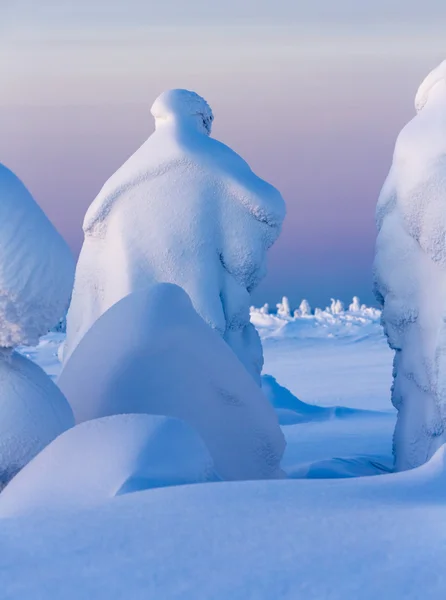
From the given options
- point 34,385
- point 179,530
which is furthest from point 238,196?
point 179,530

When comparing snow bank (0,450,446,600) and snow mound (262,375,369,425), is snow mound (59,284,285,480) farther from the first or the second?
snow mound (262,375,369,425)

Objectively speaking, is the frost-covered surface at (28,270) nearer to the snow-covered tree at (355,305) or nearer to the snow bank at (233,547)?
the snow bank at (233,547)

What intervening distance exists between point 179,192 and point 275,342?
13504 mm

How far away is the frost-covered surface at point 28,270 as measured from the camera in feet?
11.5

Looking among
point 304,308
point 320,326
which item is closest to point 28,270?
point 320,326

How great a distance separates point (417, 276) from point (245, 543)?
137 inches

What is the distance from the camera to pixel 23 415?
12.2 feet

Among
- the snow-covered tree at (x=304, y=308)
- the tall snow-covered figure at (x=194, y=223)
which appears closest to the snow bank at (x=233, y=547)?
the tall snow-covered figure at (x=194, y=223)

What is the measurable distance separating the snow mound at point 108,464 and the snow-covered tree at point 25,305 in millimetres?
291

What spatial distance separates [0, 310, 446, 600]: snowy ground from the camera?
91.1 inches

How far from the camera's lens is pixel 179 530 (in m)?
2.63

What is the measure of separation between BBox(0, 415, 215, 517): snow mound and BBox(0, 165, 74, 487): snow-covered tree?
291mm

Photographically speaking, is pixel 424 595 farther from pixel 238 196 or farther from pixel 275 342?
pixel 275 342

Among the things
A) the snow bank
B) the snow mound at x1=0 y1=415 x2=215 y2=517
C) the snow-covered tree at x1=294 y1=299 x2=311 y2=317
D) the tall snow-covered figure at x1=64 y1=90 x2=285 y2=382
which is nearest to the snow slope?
the snow bank
